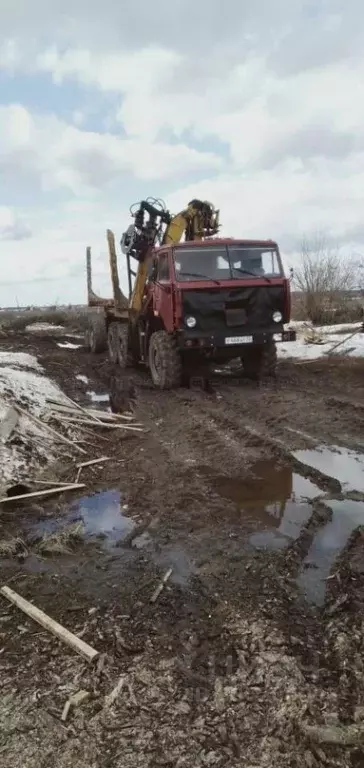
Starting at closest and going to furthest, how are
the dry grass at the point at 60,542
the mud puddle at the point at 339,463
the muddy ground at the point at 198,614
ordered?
1. the muddy ground at the point at 198,614
2. the dry grass at the point at 60,542
3. the mud puddle at the point at 339,463

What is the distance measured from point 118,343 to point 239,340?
5.14 meters

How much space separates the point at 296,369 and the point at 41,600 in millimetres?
10575

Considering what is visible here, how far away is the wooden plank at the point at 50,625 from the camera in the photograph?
108 inches

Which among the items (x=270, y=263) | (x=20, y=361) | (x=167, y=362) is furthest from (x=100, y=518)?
(x=20, y=361)

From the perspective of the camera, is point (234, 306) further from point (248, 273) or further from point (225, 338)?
point (248, 273)

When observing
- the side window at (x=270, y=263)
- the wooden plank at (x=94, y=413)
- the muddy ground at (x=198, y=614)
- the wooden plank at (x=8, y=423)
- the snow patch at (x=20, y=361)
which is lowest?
the muddy ground at (x=198, y=614)

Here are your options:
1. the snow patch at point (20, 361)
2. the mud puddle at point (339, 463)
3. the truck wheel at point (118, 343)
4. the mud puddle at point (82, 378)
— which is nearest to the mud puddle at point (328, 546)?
the mud puddle at point (339, 463)

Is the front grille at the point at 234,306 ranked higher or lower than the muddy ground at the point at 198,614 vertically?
higher

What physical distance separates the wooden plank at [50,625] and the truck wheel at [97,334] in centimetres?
1410

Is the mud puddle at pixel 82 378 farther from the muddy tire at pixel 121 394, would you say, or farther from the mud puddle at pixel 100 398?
the mud puddle at pixel 100 398

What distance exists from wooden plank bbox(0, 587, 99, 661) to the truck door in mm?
7158

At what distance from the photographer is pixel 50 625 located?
3.01 m

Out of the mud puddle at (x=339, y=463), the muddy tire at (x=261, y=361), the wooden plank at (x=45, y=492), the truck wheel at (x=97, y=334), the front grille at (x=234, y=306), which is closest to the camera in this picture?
the wooden plank at (x=45, y=492)

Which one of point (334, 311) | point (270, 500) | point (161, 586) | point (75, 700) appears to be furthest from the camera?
point (334, 311)
